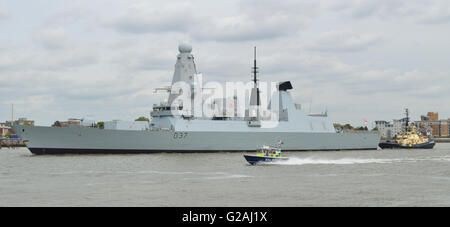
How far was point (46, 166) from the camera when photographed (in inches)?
1036

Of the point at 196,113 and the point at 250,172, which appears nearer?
the point at 250,172

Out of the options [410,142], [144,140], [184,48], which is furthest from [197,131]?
[410,142]

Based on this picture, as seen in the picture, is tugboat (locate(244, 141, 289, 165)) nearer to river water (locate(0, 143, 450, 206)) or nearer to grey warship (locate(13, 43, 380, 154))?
river water (locate(0, 143, 450, 206))

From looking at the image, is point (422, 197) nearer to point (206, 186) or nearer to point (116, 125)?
point (206, 186)

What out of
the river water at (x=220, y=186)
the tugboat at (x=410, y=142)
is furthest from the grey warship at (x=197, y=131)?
the river water at (x=220, y=186)

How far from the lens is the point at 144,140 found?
38.2 m

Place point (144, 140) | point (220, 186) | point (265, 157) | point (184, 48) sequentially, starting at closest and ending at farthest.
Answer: point (220, 186) → point (265, 157) → point (144, 140) → point (184, 48)

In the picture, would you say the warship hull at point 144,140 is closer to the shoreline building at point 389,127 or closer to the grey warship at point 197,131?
the grey warship at point 197,131

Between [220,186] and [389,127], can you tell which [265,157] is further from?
[389,127]

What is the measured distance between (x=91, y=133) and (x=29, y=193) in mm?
20514

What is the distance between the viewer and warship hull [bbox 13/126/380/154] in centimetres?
3572

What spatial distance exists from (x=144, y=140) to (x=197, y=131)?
4.89m

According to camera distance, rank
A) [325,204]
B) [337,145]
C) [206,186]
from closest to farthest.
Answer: [325,204], [206,186], [337,145]
